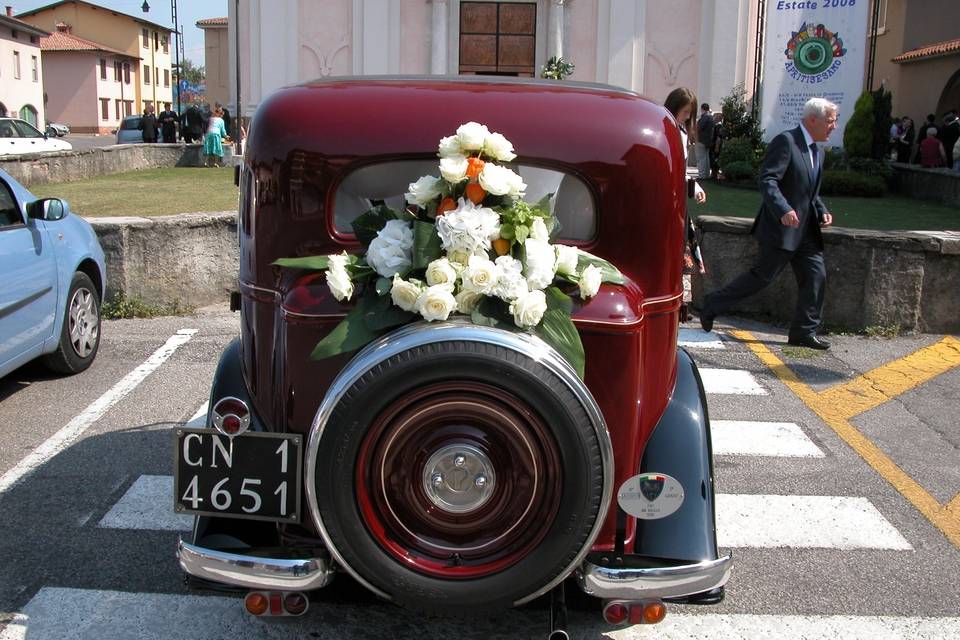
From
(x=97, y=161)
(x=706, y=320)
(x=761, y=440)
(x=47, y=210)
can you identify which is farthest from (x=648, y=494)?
(x=97, y=161)

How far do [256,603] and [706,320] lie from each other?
5.80 meters

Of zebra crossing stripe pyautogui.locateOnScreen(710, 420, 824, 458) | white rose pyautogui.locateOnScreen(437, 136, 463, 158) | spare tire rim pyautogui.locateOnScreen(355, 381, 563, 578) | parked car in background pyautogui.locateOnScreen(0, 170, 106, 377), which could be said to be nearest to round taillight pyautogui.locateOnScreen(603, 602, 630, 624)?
spare tire rim pyautogui.locateOnScreen(355, 381, 563, 578)

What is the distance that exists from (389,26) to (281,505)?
26.8 meters

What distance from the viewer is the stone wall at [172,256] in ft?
28.2

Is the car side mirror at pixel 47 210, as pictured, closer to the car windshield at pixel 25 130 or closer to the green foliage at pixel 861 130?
the green foliage at pixel 861 130

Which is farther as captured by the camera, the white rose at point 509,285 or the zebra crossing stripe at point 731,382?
the zebra crossing stripe at point 731,382

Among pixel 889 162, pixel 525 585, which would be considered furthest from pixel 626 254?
pixel 889 162

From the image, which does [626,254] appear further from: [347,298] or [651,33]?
[651,33]

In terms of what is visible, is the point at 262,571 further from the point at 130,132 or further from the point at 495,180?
the point at 130,132

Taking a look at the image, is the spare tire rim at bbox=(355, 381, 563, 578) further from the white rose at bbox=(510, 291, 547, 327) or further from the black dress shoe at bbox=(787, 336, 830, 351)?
the black dress shoe at bbox=(787, 336, 830, 351)

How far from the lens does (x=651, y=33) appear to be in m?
28.2

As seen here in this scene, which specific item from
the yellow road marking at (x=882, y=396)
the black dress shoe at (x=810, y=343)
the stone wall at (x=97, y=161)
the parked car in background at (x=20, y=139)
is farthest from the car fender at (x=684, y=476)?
the parked car in background at (x=20, y=139)

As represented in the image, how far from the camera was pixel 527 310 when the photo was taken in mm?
2984

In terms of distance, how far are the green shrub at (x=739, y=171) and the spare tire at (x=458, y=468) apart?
1875 centimetres
